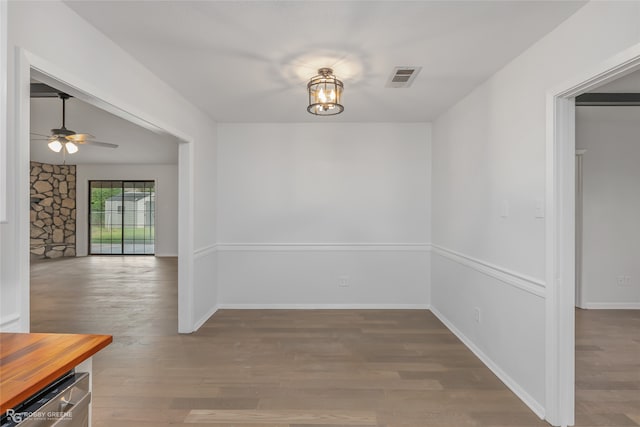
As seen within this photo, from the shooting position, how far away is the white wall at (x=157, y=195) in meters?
9.27

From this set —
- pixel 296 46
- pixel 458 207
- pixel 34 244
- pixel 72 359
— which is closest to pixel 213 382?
pixel 72 359

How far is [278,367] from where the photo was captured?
2867 mm

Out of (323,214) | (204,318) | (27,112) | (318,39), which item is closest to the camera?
(27,112)

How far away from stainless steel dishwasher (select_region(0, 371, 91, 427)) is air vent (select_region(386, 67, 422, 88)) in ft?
9.11

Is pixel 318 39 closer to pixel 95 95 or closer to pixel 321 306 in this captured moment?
pixel 95 95

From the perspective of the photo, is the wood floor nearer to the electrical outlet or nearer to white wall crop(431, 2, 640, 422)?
white wall crop(431, 2, 640, 422)

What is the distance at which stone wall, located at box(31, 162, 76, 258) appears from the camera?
8.49 metres

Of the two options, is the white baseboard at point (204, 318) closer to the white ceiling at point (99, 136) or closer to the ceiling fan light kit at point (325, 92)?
the white ceiling at point (99, 136)

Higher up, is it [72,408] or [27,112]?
[27,112]

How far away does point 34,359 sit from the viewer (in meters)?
1.01

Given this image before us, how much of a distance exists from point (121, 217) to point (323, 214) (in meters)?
Result: 7.55

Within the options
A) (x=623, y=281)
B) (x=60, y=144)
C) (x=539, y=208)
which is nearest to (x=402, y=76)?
(x=539, y=208)

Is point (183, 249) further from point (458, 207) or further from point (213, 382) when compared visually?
point (458, 207)

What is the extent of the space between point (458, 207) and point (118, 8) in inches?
132
